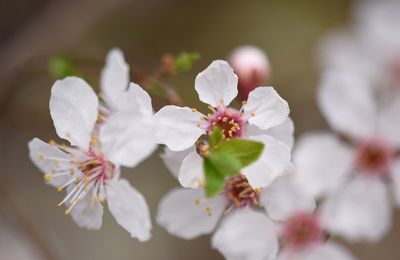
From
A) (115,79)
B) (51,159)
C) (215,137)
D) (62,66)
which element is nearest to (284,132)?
(215,137)

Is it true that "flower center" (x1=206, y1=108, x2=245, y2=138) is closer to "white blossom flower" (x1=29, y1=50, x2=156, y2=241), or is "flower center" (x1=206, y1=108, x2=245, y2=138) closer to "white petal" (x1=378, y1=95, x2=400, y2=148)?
"white blossom flower" (x1=29, y1=50, x2=156, y2=241)

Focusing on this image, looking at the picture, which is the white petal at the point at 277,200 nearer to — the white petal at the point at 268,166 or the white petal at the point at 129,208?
the white petal at the point at 268,166

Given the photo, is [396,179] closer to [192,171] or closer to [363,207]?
[363,207]

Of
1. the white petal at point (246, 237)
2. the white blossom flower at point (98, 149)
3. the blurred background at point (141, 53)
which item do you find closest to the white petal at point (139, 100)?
the white blossom flower at point (98, 149)

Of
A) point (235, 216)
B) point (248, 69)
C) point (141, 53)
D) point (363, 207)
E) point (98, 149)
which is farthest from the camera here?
point (141, 53)

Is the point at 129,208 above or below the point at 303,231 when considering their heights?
above

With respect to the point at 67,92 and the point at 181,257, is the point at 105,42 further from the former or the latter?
the point at 67,92

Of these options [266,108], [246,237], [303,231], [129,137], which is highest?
[129,137]

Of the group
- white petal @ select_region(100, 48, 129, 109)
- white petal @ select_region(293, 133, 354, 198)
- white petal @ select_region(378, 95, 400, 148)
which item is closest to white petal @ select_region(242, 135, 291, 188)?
white petal @ select_region(100, 48, 129, 109)
